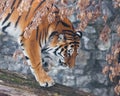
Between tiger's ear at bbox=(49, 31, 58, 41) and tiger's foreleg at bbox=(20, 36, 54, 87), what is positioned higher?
tiger's ear at bbox=(49, 31, 58, 41)

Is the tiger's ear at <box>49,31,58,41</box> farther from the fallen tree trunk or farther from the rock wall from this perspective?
the rock wall

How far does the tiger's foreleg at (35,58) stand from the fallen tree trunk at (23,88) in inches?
2.7

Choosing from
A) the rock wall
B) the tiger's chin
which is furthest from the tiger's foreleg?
the rock wall

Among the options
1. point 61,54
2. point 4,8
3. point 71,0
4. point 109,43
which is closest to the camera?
point 4,8

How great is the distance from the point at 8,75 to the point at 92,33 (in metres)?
1.77

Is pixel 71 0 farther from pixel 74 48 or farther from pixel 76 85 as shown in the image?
pixel 76 85

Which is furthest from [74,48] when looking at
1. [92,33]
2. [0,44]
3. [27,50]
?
[0,44]

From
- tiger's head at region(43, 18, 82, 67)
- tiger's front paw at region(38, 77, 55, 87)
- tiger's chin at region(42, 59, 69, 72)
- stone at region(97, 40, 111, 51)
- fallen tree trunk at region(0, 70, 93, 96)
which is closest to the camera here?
fallen tree trunk at region(0, 70, 93, 96)

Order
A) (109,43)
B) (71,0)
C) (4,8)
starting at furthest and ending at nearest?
(109,43) → (71,0) → (4,8)

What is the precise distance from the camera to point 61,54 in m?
3.55

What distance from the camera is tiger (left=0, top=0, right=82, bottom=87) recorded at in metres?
3.39

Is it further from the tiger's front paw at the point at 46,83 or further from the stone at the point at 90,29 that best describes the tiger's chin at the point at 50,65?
the tiger's front paw at the point at 46,83

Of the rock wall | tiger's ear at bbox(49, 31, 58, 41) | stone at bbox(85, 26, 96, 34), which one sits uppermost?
tiger's ear at bbox(49, 31, 58, 41)

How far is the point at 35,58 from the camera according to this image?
11.2 ft
